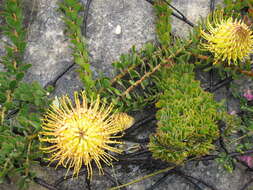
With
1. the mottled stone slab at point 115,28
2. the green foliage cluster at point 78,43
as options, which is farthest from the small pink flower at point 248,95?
the green foliage cluster at point 78,43

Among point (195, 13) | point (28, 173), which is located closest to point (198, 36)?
point (195, 13)

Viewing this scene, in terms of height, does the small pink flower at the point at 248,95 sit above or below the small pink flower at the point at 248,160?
above

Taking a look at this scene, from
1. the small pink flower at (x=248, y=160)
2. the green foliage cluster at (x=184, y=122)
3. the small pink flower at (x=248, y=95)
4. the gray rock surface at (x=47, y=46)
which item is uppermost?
the gray rock surface at (x=47, y=46)

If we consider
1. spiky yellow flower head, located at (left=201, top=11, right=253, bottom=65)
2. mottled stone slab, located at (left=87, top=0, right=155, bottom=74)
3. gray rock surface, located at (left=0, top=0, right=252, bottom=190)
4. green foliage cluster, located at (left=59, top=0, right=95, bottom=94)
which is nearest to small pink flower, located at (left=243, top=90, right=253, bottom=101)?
gray rock surface, located at (left=0, top=0, right=252, bottom=190)

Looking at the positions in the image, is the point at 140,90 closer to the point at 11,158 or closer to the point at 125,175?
the point at 125,175

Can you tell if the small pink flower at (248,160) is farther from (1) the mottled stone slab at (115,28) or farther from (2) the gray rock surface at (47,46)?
(2) the gray rock surface at (47,46)

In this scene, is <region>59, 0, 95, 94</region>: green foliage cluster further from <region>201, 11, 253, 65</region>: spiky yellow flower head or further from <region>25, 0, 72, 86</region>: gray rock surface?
<region>201, 11, 253, 65</region>: spiky yellow flower head
